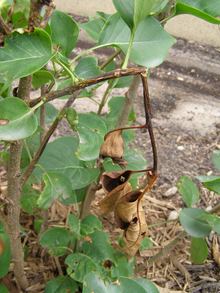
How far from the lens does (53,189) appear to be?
0.60 meters

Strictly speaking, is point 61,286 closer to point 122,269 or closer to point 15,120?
point 122,269

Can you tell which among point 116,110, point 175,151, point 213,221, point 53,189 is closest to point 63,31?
point 53,189

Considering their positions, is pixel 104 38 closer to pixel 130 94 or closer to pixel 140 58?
pixel 140 58

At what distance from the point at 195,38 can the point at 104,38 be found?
266 cm

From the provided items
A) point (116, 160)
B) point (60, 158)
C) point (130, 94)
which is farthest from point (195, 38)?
point (116, 160)

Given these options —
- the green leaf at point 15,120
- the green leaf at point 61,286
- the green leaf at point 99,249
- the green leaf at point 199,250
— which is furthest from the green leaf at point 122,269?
A: the green leaf at point 15,120

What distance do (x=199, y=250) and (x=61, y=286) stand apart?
1.67 ft

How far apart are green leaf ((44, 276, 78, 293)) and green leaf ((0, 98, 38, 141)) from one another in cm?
65

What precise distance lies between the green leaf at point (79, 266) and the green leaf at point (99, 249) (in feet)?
0.07

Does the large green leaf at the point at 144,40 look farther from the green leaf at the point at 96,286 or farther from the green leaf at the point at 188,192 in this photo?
the green leaf at the point at 188,192

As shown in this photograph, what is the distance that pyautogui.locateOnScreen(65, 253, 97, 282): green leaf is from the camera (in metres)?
0.79

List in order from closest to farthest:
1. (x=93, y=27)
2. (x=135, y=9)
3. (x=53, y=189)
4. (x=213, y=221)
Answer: (x=135, y=9)
(x=53, y=189)
(x=213, y=221)
(x=93, y=27)

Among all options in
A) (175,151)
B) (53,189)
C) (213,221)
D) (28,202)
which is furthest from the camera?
(175,151)

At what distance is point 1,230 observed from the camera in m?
0.65
